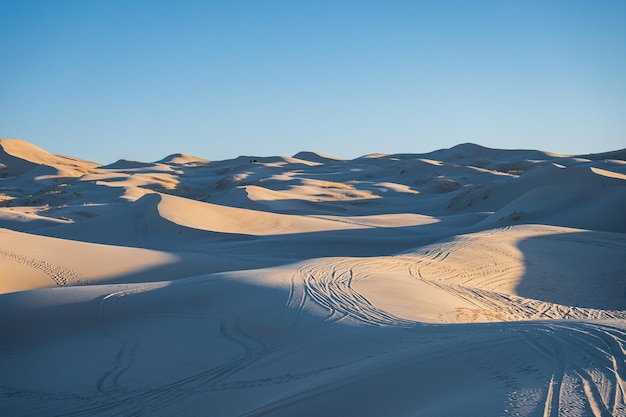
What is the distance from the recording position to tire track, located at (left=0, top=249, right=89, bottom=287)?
985 centimetres

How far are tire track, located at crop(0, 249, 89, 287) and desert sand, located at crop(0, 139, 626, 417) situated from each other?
0.04 m

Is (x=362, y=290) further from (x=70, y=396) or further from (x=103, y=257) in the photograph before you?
(x=103, y=257)

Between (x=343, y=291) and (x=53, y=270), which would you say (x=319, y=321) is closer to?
(x=343, y=291)

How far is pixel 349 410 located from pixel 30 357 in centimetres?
438

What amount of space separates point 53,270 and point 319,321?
19.3 feet

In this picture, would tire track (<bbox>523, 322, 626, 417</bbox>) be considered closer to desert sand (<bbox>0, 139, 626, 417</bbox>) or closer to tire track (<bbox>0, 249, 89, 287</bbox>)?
desert sand (<bbox>0, 139, 626, 417</bbox>)

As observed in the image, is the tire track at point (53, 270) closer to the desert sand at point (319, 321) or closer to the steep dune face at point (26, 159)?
the desert sand at point (319, 321)

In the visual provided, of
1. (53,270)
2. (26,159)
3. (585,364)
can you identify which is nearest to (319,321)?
(585,364)

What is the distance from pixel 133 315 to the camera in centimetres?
761

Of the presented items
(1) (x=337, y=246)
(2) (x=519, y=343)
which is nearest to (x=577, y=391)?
(2) (x=519, y=343)

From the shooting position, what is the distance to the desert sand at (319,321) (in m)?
4.39

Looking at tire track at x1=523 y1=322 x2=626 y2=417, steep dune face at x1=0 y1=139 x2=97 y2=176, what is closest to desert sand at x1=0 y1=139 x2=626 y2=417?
tire track at x1=523 y1=322 x2=626 y2=417

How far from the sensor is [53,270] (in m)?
10.1

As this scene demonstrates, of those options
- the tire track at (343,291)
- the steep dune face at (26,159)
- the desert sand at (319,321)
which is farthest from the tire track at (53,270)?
the steep dune face at (26,159)
